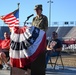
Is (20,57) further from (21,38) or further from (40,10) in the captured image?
(40,10)

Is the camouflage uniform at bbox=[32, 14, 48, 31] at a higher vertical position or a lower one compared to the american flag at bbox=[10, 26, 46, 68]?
higher

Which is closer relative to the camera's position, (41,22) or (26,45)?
(26,45)

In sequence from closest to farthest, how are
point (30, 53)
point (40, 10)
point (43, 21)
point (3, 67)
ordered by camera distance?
point (30, 53) → point (40, 10) → point (43, 21) → point (3, 67)

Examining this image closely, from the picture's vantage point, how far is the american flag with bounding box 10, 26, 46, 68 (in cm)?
649

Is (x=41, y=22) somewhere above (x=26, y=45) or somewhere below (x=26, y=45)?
above

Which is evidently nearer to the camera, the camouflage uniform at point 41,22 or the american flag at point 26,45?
the american flag at point 26,45

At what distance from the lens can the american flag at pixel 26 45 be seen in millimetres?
6489

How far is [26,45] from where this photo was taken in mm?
6484

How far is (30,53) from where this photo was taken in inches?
256

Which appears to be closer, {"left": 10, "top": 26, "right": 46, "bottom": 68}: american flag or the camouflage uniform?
{"left": 10, "top": 26, "right": 46, "bottom": 68}: american flag

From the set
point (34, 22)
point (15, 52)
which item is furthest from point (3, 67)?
point (15, 52)

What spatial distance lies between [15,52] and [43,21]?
193 centimetres

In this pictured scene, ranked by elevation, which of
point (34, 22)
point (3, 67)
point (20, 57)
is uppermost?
point (34, 22)

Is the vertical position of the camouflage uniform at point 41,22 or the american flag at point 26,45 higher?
the camouflage uniform at point 41,22
